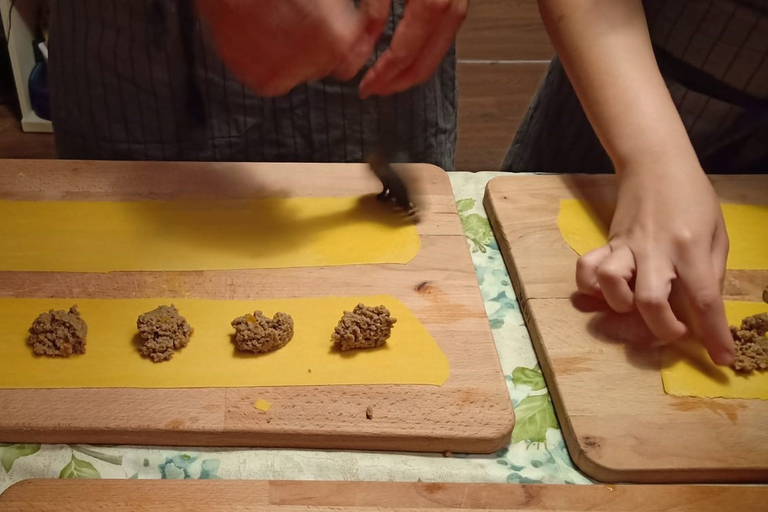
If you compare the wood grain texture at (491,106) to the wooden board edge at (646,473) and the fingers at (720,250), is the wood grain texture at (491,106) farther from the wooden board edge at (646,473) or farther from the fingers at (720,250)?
the wooden board edge at (646,473)

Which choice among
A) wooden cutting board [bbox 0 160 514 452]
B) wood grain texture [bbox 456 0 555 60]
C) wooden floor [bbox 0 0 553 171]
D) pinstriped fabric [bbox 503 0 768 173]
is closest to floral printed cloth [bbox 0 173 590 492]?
wooden cutting board [bbox 0 160 514 452]

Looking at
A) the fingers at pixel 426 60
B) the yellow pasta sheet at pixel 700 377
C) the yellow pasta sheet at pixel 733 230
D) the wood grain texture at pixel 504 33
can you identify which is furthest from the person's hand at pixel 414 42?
the wood grain texture at pixel 504 33

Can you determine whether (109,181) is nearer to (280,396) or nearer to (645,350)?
(280,396)

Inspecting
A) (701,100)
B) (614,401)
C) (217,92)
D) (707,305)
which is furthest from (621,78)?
(217,92)

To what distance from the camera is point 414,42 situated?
74 centimetres

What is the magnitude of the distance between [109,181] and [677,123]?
2.56ft

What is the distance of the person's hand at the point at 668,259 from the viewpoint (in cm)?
76

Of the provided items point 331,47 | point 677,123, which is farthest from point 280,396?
point 677,123

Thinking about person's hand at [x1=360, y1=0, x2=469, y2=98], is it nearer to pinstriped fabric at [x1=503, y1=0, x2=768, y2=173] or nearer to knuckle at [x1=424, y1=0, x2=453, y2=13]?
knuckle at [x1=424, y1=0, x2=453, y2=13]

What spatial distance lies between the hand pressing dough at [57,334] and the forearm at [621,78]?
2.27 ft

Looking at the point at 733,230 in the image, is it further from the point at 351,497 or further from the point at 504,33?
the point at 504,33

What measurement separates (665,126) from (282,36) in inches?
20.0

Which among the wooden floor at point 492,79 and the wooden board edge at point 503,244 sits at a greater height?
the wooden board edge at point 503,244

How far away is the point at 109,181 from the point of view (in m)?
0.97
